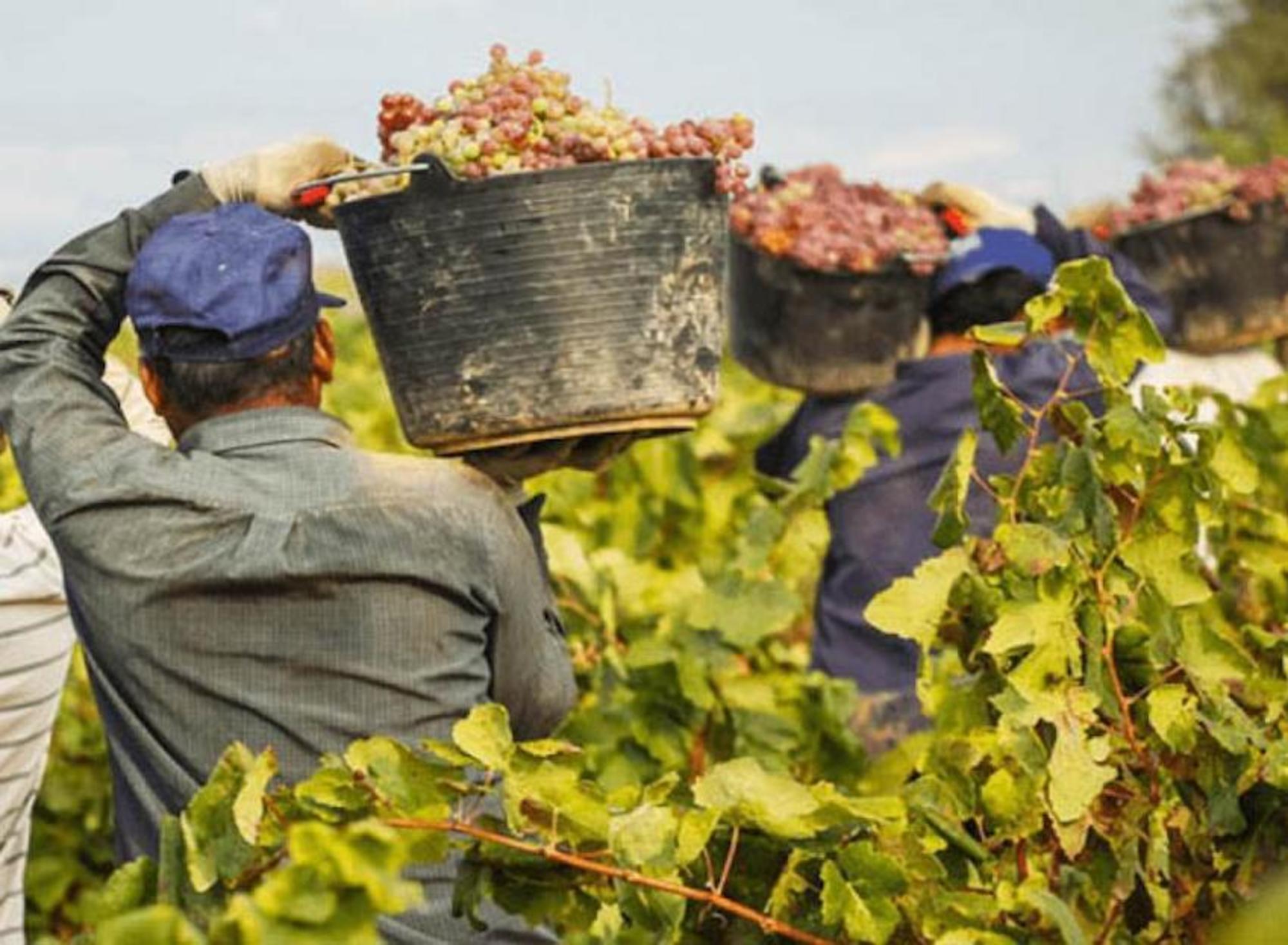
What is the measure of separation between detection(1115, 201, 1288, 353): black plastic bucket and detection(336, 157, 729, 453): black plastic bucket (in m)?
3.10

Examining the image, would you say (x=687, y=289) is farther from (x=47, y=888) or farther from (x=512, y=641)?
(x=47, y=888)

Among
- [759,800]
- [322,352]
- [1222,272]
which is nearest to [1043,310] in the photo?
[759,800]

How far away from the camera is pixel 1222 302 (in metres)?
5.59

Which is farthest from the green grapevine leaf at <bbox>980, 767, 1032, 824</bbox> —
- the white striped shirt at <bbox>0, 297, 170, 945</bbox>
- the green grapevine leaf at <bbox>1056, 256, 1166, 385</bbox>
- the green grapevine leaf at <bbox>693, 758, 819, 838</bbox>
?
the white striped shirt at <bbox>0, 297, 170, 945</bbox>

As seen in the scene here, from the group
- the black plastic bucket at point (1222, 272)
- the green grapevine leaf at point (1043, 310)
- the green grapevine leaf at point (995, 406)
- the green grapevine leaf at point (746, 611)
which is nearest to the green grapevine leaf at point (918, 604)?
the green grapevine leaf at point (995, 406)

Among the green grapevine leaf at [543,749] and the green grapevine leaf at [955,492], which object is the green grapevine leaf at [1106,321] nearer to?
the green grapevine leaf at [955,492]

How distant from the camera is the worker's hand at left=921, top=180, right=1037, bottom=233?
194 inches

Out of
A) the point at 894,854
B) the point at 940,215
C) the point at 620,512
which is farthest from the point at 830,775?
the point at 620,512

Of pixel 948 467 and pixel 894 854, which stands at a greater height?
pixel 948 467

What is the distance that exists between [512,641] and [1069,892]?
68cm

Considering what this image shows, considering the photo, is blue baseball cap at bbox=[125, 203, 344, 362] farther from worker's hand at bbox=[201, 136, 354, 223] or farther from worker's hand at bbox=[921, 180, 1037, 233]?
worker's hand at bbox=[921, 180, 1037, 233]

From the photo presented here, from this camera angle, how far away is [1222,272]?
18.4 ft

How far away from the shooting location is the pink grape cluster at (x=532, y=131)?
264 centimetres

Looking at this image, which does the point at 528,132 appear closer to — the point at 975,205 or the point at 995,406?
the point at 995,406
